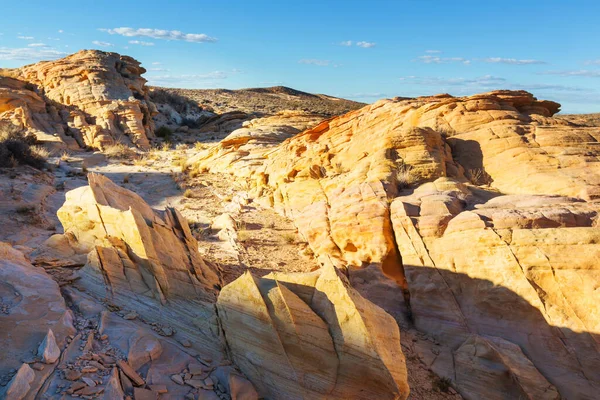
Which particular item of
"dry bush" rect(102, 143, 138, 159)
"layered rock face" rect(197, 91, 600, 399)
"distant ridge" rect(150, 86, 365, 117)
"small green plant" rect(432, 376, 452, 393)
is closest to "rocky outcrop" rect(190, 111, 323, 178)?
"layered rock face" rect(197, 91, 600, 399)

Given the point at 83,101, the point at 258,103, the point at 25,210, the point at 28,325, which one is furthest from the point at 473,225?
the point at 258,103

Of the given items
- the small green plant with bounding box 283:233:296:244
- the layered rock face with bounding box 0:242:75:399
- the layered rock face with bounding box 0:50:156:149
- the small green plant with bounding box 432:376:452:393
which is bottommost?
the small green plant with bounding box 432:376:452:393

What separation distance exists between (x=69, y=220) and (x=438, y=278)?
698 cm

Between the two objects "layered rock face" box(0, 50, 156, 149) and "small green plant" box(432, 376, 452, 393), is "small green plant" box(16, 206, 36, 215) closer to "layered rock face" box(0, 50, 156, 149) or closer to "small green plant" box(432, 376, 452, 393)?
"small green plant" box(432, 376, 452, 393)

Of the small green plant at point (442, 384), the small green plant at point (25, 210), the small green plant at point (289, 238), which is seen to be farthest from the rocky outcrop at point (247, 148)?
the small green plant at point (442, 384)

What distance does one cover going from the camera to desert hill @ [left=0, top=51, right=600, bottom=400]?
450cm

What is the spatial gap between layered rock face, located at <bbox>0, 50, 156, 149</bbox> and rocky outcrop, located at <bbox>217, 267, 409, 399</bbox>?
19959 millimetres

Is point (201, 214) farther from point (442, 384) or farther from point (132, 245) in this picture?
point (442, 384)

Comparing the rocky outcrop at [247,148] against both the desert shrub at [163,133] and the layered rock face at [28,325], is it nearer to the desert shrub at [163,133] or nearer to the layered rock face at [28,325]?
the desert shrub at [163,133]

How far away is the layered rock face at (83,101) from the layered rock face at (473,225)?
13.5 meters

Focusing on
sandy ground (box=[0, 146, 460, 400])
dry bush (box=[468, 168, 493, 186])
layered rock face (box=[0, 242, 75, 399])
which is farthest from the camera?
dry bush (box=[468, 168, 493, 186])

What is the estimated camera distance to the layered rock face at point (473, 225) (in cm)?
622

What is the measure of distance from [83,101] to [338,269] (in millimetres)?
23412

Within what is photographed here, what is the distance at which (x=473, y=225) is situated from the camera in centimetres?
757
